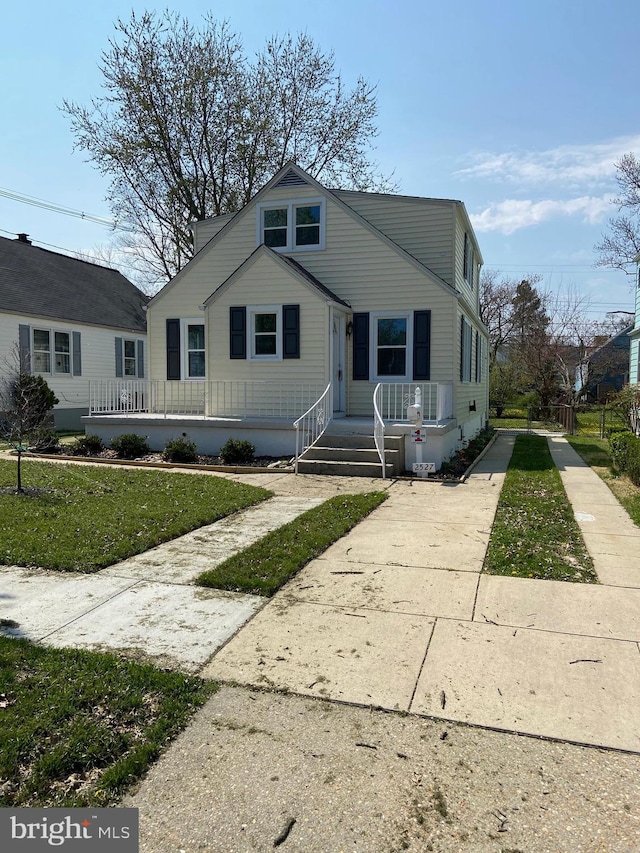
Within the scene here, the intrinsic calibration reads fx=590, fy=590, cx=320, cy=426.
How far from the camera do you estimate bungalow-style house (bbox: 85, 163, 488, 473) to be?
13.0m

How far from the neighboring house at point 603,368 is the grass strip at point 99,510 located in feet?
84.0

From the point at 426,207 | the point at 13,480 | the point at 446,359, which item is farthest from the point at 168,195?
the point at 13,480

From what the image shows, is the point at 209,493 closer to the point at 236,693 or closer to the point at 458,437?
the point at 236,693

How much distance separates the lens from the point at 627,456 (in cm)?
1053

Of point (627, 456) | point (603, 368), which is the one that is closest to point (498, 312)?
point (603, 368)

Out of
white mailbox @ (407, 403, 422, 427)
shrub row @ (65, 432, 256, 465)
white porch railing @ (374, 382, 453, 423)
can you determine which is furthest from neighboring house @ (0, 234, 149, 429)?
white mailbox @ (407, 403, 422, 427)

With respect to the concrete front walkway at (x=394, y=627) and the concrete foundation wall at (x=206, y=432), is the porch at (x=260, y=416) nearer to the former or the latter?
the concrete foundation wall at (x=206, y=432)

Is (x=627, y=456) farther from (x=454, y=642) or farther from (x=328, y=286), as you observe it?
(x=454, y=642)

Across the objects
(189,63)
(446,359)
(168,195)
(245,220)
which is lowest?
(446,359)

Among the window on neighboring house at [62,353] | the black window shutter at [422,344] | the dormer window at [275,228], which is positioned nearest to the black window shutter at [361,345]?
the black window shutter at [422,344]

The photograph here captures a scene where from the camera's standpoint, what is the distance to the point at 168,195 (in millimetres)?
24328

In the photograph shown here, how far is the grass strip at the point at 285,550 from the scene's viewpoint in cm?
493

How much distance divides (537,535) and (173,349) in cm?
1108

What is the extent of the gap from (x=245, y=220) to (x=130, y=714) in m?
13.6
